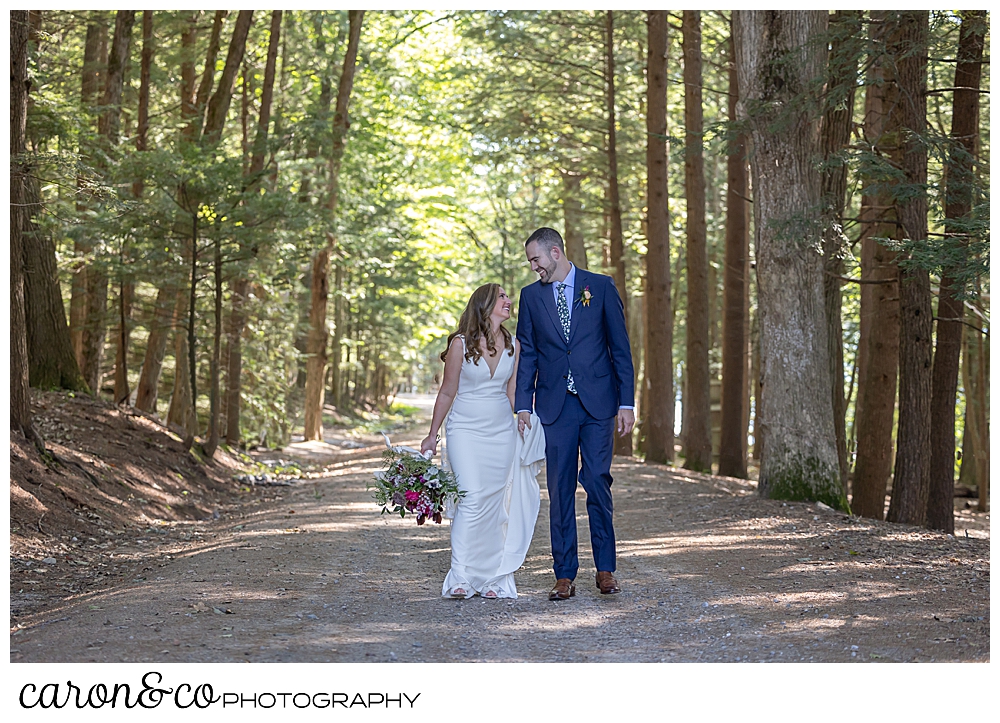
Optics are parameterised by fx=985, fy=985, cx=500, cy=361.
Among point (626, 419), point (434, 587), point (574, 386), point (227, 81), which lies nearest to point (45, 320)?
point (227, 81)

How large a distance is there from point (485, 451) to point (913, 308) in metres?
7.23

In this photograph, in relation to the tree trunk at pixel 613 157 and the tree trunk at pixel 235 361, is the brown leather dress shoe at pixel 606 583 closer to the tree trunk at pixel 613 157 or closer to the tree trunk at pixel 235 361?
the tree trunk at pixel 235 361

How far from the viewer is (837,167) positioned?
11297mm

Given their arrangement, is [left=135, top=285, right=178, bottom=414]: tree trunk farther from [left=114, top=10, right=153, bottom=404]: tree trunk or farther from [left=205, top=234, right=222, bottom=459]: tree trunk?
[left=205, top=234, right=222, bottom=459]: tree trunk

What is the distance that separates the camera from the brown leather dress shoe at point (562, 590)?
6531mm

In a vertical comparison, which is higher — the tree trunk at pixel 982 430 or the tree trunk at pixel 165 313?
the tree trunk at pixel 165 313

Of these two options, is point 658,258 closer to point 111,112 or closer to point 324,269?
point 324,269

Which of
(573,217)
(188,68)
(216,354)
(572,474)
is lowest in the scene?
(572,474)

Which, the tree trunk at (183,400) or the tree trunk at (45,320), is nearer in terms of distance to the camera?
the tree trunk at (45,320)

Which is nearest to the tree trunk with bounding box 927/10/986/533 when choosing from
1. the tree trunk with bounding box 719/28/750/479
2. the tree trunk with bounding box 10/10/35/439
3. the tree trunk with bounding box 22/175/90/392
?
the tree trunk with bounding box 719/28/750/479

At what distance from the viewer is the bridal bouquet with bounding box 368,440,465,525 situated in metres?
6.64

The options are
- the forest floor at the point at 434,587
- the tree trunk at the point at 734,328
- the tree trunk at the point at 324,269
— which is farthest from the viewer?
the tree trunk at the point at 324,269


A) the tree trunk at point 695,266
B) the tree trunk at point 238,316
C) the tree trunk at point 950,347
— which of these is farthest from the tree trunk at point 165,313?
the tree trunk at point 950,347
